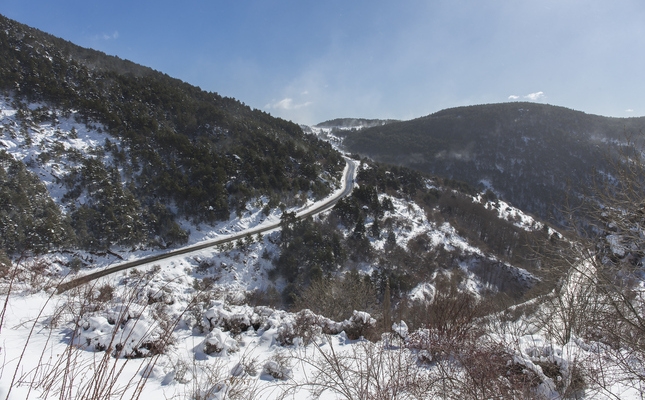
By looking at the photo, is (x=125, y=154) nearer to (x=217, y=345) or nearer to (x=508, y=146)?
(x=217, y=345)

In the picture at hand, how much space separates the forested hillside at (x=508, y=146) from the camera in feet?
295

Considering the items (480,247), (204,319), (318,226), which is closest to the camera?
(204,319)

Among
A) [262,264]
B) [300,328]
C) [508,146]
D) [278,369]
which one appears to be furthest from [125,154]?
[508,146]

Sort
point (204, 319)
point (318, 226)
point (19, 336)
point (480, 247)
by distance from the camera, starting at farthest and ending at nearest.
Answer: point (480, 247) < point (318, 226) < point (204, 319) < point (19, 336)

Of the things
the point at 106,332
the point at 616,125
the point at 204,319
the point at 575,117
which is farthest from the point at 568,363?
the point at 575,117

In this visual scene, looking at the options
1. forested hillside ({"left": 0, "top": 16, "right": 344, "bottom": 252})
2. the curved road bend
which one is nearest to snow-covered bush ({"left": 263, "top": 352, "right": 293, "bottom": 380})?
the curved road bend

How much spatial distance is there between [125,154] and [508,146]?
115 metres

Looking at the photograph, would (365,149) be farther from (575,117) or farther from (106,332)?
Answer: (106,332)

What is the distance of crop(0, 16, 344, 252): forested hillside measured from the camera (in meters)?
20.9

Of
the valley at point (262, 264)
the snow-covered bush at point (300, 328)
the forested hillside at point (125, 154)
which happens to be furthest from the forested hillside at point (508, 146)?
the snow-covered bush at point (300, 328)

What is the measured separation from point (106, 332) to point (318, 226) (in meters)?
22.9

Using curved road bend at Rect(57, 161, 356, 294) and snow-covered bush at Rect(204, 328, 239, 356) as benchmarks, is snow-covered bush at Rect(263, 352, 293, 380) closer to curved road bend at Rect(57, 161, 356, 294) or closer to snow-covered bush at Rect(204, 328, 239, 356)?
snow-covered bush at Rect(204, 328, 239, 356)

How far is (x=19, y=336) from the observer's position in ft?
12.6

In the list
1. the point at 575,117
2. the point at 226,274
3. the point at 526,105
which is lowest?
the point at 226,274
